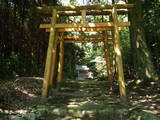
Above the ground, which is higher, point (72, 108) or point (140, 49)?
point (140, 49)

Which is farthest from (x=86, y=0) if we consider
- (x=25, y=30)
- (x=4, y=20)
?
(x=4, y=20)

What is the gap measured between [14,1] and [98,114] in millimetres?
7972

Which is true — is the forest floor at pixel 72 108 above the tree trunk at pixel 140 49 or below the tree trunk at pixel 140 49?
below

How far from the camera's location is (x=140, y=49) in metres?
8.04

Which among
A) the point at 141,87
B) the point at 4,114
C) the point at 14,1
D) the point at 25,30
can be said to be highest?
the point at 14,1

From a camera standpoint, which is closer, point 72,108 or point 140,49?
point 72,108

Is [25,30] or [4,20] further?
[25,30]

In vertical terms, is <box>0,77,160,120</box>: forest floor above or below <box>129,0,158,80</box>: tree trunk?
below

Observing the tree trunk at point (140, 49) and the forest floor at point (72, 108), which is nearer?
the forest floor at point (72, 108)

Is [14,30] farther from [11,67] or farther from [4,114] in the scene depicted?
[4,114]

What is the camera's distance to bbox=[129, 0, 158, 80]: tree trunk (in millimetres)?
7793

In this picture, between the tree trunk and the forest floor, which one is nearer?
the forest floor

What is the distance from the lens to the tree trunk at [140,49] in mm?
7793

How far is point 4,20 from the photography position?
415 inches
